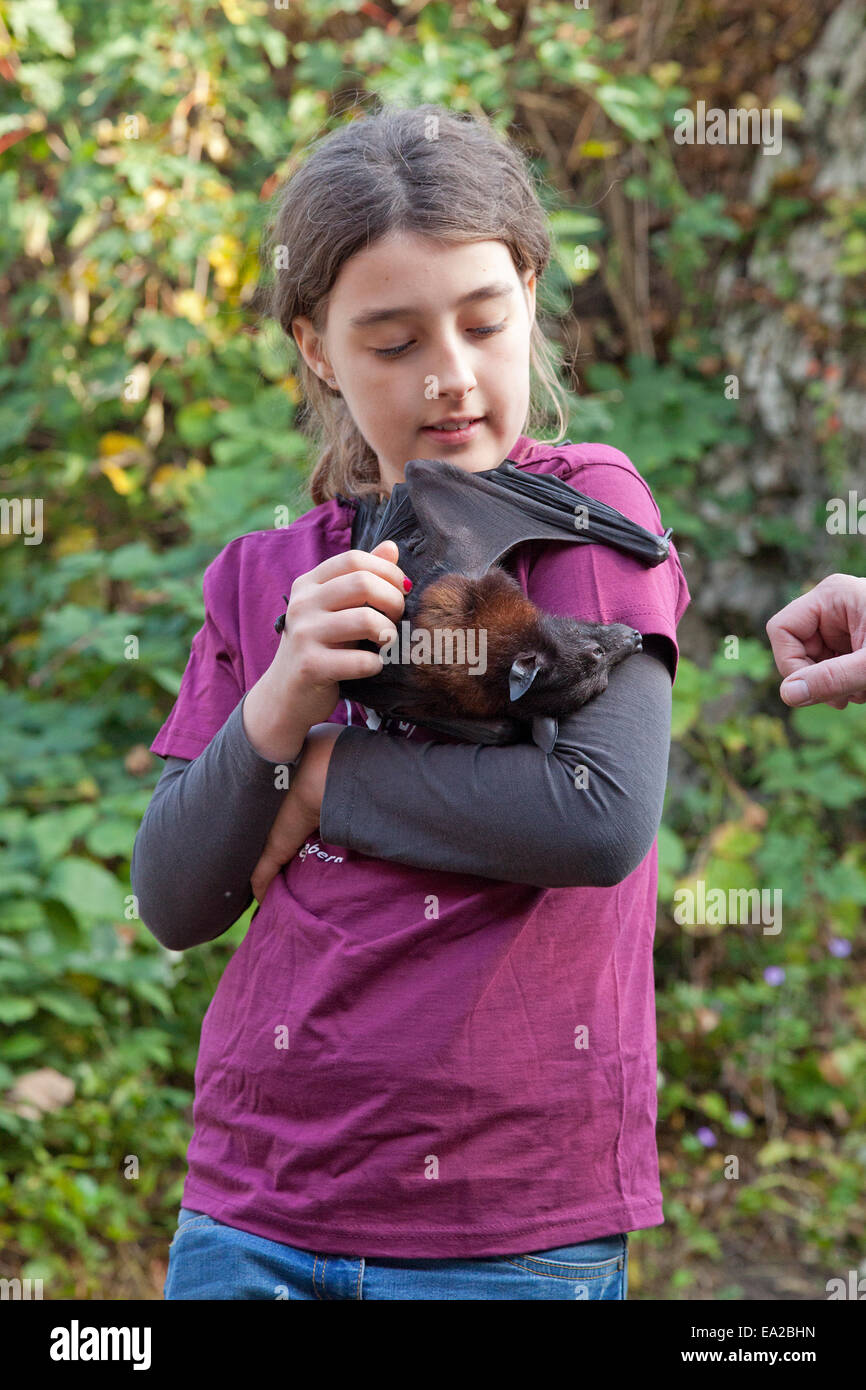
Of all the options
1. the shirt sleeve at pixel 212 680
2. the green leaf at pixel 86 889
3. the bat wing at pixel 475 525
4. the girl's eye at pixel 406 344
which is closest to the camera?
the bat wing at pixel 475 525

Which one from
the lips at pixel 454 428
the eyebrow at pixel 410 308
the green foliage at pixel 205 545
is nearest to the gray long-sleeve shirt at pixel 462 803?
the lips at pixel 454 428

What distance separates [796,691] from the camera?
158cm

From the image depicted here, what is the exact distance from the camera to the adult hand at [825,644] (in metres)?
1.57

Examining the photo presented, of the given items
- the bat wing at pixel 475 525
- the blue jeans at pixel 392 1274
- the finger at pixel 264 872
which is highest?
the bat wing at pixel 475 525

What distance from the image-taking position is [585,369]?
5082mm

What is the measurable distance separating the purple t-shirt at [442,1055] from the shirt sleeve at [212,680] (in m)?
0.25

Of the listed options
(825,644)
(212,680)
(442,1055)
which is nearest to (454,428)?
(212,680)

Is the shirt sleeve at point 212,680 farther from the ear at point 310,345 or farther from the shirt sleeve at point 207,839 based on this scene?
the ear at point 310,345

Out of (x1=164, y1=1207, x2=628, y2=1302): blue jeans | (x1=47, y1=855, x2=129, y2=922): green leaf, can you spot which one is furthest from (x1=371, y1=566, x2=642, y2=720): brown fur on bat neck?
(x1=47, y1=855, x2=129, y2=922): green leaf

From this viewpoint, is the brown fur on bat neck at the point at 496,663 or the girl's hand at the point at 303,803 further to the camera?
the girl's hand at the point at 303,803

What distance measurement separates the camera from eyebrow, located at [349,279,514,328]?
158 cm

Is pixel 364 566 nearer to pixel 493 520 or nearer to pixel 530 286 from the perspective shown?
pixel 493 520

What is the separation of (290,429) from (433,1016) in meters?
3.22

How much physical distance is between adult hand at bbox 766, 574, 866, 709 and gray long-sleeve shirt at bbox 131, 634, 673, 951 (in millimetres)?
196
